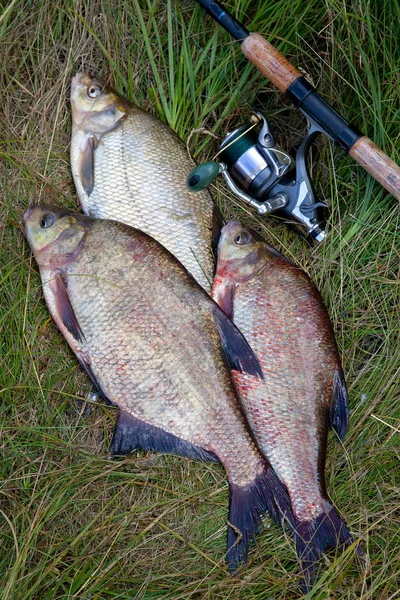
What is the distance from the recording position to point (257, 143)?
3.07 m

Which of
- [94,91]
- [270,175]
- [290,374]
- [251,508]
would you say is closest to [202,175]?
[270,175]

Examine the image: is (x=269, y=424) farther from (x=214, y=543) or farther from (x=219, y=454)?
(x=214, y=543)

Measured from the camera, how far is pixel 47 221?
2807 millimetres

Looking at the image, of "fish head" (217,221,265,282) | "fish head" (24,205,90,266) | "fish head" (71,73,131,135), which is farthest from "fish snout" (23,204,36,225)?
"fish head" (217,221,265,282)

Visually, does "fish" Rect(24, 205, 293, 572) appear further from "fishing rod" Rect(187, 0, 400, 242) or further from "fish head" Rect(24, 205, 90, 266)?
"fishing rod" Rect(187, 0, 400, 242)

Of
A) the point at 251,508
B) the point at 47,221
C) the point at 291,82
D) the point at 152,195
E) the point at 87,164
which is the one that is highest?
the point at 291,82

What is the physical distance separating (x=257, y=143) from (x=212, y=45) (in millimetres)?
529

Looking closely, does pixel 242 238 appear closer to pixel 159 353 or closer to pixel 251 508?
pixel 159 353

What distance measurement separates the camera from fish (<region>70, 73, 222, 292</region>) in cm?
291

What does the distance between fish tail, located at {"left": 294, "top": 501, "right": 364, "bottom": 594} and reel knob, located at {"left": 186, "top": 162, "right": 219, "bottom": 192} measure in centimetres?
140

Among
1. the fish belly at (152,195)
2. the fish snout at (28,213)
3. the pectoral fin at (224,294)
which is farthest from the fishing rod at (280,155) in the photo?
the fish snout at (28,213)

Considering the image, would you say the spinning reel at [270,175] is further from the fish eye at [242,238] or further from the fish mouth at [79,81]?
the fish mouth at [79,81]

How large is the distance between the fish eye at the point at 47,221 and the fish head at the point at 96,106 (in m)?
0.48

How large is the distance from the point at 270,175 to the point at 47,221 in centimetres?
100
